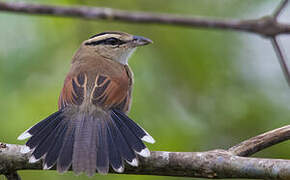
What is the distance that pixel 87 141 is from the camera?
510cm

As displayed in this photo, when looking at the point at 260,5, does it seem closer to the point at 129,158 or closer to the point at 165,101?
the point at 165,101

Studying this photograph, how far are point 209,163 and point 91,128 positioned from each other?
1423 mm

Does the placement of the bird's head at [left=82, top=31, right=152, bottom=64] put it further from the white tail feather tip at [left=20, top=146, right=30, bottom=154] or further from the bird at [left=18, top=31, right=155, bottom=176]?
the white tail feather tip at [left=20, top=146, right=30, bottom=154]

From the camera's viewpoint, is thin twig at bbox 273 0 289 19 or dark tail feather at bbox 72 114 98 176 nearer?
thin twig at bbox 273 0 289 19

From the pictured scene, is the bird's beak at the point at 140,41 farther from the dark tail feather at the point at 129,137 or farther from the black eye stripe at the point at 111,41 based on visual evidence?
the dark tail feather at the point at 129,137

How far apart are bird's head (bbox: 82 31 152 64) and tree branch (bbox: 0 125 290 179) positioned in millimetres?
2605

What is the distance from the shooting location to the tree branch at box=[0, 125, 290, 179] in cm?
433

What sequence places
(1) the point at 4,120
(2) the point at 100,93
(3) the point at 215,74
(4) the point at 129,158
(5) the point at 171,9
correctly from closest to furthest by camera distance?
1. (4) the point at 129,158
2. (2) the point at 100,93
3. (1) the point at 4,120
4. (3) the point at 215,74
5. (5) the point at 171,9

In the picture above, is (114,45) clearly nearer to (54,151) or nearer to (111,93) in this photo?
(111,93)

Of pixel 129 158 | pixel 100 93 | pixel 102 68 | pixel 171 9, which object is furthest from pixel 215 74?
pixel 129 158

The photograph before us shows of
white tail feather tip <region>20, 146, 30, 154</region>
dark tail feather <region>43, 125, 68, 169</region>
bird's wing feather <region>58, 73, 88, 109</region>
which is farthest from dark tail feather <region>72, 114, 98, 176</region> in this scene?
white tail feather tip <region>20, 146, 30, 154</region>

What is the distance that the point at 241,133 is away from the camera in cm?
767

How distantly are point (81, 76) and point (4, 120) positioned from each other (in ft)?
4.49

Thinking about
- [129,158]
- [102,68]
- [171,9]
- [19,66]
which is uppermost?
[171,9]
